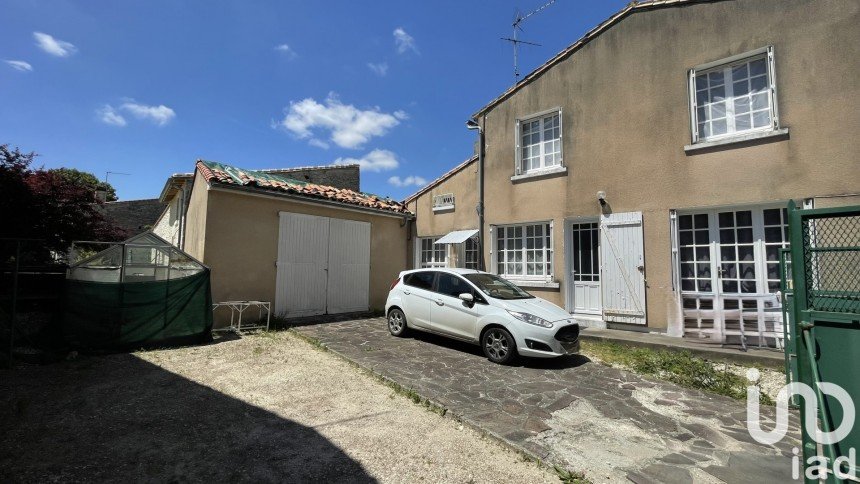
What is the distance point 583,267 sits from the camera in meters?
9.39

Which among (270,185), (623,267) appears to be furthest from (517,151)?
(270,185)

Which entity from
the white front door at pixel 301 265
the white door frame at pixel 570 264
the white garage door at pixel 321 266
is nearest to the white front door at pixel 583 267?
the white door frame at pixel 570 264

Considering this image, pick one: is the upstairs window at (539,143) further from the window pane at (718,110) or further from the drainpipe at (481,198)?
the window pane at (718,110)

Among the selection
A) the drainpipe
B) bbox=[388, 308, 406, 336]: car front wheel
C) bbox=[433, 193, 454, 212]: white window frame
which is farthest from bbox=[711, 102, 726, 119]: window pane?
bbox=[388, 308, 406, 336]: car front wheel

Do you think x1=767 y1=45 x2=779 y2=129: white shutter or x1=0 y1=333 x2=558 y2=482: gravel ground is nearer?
x1=0 y1=333 x2=558 y2=482: gravel ground

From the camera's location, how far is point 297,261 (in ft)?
34.2

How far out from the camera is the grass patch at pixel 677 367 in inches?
220

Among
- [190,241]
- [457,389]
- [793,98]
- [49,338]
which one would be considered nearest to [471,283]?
[457,389]

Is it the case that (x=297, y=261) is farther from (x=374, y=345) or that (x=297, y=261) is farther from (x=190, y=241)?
(x=374, y=345)

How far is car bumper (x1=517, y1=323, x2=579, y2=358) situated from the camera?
6.25 meters

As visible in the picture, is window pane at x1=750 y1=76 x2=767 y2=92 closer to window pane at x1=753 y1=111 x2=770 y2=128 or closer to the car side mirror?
window pane at x1=753 y1=111 x2=770 y2=128

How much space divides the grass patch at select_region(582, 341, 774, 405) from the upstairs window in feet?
15.4

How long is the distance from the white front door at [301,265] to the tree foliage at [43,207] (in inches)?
176

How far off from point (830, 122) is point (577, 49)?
5157 mm
